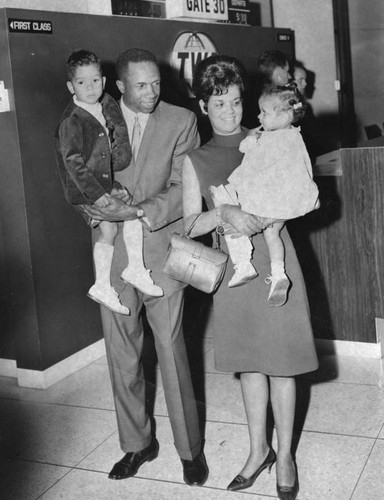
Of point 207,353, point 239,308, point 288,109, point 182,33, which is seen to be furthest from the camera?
point 182,33

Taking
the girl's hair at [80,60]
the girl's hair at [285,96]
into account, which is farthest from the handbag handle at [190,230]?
the girl's hair at [80,60]

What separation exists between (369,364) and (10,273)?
2235 mm

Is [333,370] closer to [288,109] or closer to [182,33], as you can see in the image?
[288,109]

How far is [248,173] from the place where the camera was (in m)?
2.73

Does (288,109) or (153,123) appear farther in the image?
(153,123)

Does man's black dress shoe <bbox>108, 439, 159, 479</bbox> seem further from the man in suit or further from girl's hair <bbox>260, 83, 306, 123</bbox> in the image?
girl's hair <bbox>260, 83, 306, 123</bbox>

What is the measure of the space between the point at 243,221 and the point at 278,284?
282 mm

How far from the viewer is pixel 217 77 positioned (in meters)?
2.78

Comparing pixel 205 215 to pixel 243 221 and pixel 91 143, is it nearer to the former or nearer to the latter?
pixel 243 221

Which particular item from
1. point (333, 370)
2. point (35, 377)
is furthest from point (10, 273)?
point (333, 370)

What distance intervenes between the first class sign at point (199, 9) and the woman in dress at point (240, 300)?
2746mm

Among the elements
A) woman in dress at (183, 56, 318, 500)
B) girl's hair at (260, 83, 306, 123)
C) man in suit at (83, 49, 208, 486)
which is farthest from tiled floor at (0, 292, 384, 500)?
girl's hair at (260, 83, 306, 123)

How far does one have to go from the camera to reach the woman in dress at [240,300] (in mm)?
2814

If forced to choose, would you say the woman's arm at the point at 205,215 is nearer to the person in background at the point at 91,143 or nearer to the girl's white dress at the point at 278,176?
the girl's white dress at the point at 278,176
